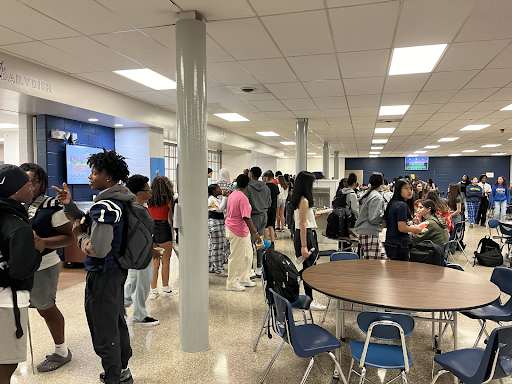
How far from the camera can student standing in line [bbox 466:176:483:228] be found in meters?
11.4

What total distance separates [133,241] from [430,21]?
11.1 feet

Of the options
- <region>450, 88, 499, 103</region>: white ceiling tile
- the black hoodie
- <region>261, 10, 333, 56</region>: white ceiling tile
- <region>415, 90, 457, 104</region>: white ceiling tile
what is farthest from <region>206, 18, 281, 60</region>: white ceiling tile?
<region>450, 88, 499, 103</region>: white ceiling tile

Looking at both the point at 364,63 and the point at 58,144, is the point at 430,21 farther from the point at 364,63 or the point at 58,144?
the point at 58,144

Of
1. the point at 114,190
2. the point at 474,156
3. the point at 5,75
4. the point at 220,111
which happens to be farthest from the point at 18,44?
the point at 474,156

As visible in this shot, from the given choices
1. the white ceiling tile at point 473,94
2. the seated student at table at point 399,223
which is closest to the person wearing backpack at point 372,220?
the seated student at table at point 399,223

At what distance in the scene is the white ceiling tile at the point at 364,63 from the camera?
432 centimetres

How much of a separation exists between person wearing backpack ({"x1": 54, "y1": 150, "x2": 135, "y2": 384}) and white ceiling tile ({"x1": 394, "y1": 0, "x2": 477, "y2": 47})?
9.34 feet

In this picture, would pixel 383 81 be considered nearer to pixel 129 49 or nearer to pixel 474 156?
pixel 129 49

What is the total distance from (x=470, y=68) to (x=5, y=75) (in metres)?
6.17

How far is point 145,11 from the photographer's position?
320 cm

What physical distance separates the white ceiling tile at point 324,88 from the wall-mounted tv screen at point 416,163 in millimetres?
19393

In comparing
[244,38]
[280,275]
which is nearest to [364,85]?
[244,38]

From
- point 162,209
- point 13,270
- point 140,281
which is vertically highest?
point 162,209

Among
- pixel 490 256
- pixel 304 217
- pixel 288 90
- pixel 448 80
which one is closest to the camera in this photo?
pixel 304 217
